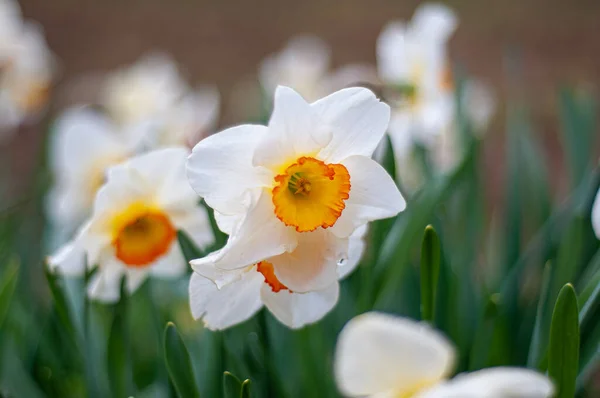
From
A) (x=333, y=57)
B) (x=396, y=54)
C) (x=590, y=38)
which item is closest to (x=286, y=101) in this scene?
(x=396, y=54)

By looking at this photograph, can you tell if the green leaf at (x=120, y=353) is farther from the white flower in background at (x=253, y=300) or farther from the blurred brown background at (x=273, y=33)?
the blurred brown background at (x=273, y=33)

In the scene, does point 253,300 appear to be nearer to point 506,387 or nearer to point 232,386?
point 232,386

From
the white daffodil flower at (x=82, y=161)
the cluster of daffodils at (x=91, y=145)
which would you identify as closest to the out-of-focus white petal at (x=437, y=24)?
the cluster of daffodils at (x=91, y=145)

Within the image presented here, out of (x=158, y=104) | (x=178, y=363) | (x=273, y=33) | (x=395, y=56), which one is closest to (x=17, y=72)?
(x=158, y=104)

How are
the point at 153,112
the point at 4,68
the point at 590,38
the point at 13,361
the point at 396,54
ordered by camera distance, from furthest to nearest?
the point at 590,38 < the point at 4,68 < the point at 153,112 < the point at 396,54 < the point at 13,361

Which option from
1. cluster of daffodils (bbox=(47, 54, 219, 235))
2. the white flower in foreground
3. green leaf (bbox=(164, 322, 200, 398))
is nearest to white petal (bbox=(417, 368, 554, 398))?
the white flower in foreground

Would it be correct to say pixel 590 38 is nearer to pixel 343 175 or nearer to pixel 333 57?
pixel 333 57
